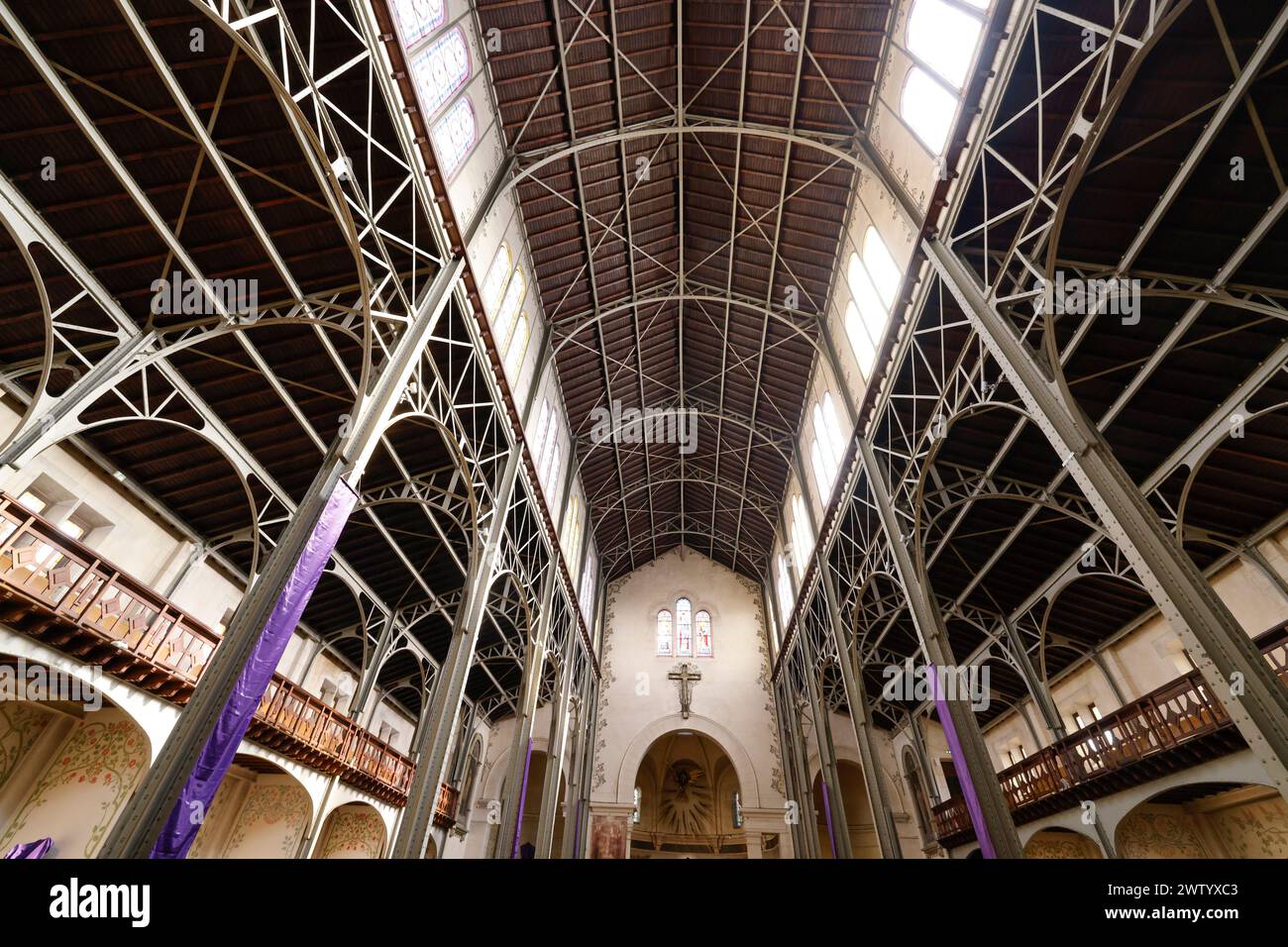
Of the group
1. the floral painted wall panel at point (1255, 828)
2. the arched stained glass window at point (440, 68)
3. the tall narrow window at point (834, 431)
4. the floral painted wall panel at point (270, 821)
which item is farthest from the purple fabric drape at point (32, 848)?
the floral painted wall panel at point (1255, 828)

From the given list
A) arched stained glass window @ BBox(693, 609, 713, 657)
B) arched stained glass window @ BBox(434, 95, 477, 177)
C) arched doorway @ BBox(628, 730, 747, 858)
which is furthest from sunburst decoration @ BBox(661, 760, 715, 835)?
arched stained glass window @ BBox(434, 95, 477, 177)

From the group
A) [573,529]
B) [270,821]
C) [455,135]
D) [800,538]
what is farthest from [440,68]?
[270,821]

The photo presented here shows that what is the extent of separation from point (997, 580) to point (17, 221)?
24295mm

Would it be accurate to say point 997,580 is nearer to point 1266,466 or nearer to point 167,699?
point 1266,466

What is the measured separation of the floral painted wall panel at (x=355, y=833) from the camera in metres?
18.8

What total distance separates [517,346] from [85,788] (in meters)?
13.9

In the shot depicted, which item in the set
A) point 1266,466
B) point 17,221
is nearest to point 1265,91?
point 1266,466

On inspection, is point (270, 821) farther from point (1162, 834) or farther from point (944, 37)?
point (1162, 834)

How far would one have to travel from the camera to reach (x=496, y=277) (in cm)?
1553

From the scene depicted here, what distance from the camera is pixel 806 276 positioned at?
1931cm

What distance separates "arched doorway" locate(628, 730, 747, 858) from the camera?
3175 centimetres

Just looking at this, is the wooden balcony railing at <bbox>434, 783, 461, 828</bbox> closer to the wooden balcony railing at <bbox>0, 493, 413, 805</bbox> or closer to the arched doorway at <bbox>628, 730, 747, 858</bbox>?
the wooden balcony railing at <bbox>0, 493, 413, 805</bbox>

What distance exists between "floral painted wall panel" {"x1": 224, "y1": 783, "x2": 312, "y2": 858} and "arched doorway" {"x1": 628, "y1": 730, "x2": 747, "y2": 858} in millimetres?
18433

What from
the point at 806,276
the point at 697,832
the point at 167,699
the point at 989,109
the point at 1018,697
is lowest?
the point at 167,699
